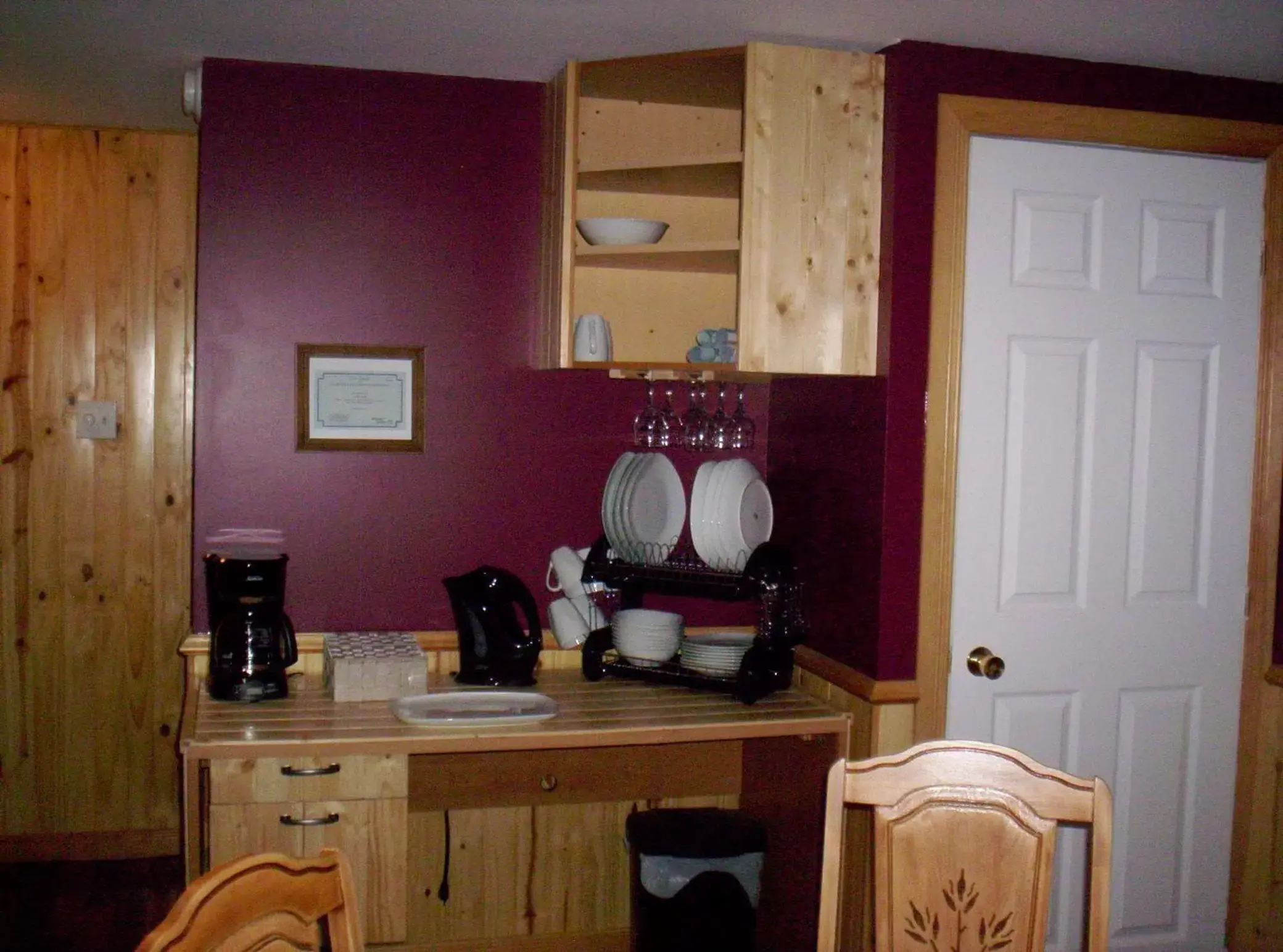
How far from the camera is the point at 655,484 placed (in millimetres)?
2869

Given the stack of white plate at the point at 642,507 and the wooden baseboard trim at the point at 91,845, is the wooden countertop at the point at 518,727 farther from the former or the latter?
the wooden baseboard trim at the point at 91,845

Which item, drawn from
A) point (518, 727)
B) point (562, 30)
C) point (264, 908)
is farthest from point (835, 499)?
point (264, 908)

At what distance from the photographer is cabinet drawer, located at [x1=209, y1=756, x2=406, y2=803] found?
6.93ft

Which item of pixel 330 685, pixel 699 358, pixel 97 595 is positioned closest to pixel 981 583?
pixel 699 358

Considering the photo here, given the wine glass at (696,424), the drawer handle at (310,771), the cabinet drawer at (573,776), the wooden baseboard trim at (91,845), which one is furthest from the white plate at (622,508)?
the wooden baseboard trim at (91,845)

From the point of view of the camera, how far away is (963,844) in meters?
1.62

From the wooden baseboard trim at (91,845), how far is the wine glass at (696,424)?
2096mm

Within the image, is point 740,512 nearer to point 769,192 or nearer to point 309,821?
point 769,192

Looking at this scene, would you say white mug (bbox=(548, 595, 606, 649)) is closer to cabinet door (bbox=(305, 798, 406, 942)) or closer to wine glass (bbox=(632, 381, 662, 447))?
wine glass (bbox=(632, 381, 662, 447))

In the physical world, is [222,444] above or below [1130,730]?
above

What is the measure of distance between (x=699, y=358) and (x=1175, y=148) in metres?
1.18

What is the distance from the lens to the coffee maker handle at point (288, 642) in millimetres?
2475

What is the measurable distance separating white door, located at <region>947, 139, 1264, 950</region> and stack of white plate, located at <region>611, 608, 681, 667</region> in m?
0.67

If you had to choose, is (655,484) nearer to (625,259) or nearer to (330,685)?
(625,259)
